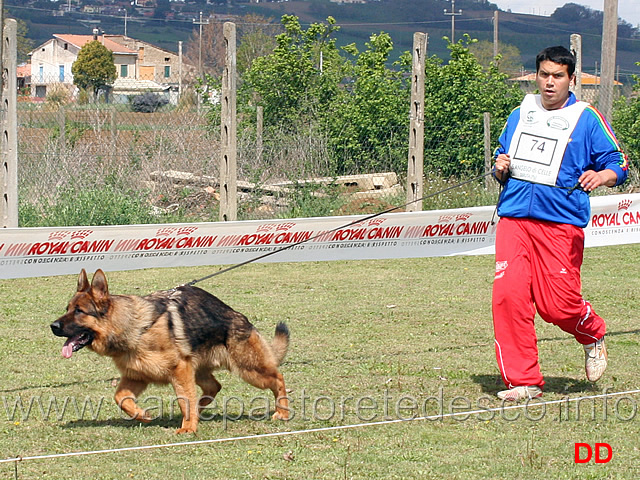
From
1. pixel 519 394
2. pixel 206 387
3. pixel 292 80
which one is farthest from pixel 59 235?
pixel 292 80

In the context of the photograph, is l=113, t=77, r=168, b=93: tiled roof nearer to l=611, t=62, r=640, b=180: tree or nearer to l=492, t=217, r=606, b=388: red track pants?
l=611, t=62, r=640, b=180: tree

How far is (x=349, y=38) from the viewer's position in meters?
189

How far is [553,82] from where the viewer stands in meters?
6.20

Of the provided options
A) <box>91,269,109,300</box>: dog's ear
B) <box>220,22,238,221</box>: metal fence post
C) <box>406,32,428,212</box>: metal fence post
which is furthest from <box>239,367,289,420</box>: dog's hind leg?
<box>406,32,428,212</box>: metal fence post

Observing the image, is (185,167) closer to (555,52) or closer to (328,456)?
(555,52)

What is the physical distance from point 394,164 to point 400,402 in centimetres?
943

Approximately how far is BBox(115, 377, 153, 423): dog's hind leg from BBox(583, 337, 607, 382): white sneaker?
3210 mm

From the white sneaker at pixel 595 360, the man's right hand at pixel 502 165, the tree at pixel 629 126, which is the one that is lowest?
the white sneaker at pixel 595 360

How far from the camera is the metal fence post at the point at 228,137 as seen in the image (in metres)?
12.4

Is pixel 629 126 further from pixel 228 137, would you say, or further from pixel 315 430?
pixel 315 430

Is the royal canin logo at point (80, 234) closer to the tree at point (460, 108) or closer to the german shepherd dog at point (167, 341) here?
the german shepherd dog at point (167, 341)

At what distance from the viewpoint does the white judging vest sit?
6.20m

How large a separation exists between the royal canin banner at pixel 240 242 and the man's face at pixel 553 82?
1464 millimetres

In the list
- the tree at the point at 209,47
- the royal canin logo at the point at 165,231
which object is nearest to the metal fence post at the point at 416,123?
the royal canin logo at the point at 165,231
